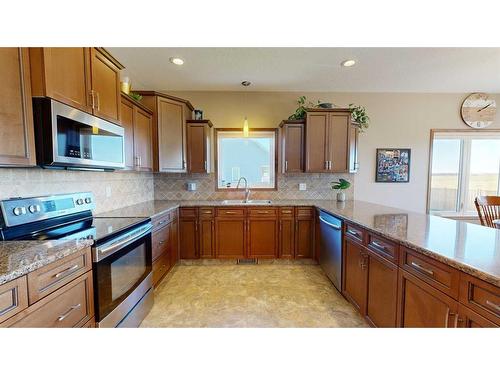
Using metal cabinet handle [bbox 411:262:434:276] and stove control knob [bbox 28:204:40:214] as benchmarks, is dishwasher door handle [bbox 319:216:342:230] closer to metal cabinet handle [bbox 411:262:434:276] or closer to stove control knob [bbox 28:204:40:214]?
metal cabinet handle [bbox 411:262:434:276]

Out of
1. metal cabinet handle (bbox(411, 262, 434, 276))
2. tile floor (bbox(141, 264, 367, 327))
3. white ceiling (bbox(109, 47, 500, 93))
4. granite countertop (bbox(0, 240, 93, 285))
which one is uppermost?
white ceiling (bbox(109, 47, 500, 93))

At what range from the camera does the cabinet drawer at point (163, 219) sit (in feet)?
7.57

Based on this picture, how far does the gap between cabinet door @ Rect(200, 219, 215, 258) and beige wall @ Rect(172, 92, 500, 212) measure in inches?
63.5

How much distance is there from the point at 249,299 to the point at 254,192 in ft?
5.72

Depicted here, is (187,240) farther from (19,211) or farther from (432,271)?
(432,271)

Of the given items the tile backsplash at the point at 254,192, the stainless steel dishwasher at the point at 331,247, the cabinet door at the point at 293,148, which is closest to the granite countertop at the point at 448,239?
the stainless steel dishwasher at the point at 331,247

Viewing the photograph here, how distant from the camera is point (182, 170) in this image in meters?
3.15

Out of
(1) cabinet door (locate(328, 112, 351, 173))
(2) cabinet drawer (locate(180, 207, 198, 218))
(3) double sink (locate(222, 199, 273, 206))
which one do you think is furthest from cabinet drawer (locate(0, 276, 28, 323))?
(1) cabinet door (locate(328, 112, 351, 173))

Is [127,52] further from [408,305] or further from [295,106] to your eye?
[408,305]

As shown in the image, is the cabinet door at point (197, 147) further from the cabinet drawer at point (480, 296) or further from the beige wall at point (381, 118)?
the cabinet drawer at point (480, 296)

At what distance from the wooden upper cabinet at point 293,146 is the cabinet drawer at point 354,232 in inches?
53.9

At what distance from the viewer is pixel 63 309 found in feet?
3.40

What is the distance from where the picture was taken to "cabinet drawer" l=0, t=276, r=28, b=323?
29.9 inches

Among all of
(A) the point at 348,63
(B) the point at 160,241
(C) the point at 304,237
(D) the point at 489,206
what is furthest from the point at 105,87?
(D) the point at 489,206
